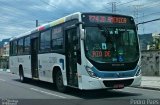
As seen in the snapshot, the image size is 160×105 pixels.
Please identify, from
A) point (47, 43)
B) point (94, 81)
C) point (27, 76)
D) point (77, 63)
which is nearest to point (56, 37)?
point (47, 43)

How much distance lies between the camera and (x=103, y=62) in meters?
14.5

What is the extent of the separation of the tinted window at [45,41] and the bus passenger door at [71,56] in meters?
2.56

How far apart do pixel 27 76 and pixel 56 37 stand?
6.34 meters

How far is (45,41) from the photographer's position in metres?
19.0

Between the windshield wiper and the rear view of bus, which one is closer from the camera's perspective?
the rear view of bus

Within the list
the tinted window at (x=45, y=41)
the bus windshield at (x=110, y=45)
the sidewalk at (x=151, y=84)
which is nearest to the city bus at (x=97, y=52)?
the bus windshield at (x=110, y=45)

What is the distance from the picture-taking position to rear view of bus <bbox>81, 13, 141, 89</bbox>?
14.4 m

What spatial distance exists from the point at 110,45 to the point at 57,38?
10.9 feet

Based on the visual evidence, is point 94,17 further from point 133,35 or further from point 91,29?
point 133,35

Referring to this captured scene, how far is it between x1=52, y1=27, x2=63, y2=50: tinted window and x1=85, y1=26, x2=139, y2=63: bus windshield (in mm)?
2427

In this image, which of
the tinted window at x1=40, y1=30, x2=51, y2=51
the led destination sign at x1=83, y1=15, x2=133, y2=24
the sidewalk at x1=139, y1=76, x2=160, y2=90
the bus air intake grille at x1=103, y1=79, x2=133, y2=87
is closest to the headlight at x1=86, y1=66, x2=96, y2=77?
the bus air intake grille at x1=103, y1=79, x2=133, y2=87

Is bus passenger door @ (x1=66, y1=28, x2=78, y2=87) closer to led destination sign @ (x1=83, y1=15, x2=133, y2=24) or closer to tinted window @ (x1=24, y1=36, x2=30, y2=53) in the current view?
led destination sign @ (x1=83, y1=15, x2=133, y2=24)

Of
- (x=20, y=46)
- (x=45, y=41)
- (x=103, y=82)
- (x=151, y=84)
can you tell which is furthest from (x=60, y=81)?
(x=20, y=46)

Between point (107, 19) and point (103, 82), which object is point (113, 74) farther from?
point (107, 19)
